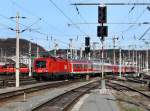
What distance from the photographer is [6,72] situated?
295 ft

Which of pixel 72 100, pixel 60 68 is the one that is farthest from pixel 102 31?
pixel 60 68

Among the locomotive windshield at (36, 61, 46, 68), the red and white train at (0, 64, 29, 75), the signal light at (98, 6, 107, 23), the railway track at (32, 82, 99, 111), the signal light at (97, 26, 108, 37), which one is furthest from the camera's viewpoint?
the red and white train at (0, 64, 29, 75)

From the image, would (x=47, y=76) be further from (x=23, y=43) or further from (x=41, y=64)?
(x=23, y=43)

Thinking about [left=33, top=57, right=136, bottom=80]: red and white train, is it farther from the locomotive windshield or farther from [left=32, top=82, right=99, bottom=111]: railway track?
[left=32, top=82, right=99, bottom=111]: railway track

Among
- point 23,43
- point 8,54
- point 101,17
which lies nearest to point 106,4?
point 101,17

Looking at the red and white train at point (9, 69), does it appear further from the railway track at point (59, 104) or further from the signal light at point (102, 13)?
the signal light at point (102, 13)

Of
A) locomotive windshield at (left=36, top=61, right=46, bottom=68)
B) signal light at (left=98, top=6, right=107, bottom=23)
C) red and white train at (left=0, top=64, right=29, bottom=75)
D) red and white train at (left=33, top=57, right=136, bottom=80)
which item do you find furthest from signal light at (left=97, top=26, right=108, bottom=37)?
red and white train at (left=0, top=64, right=29, bottom=75)

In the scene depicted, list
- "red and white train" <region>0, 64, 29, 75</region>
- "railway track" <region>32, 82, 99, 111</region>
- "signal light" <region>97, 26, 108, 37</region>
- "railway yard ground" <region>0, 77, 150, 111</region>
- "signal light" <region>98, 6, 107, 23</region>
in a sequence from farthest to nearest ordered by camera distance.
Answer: "red and white train" <region>0, 64, 29, 75</region>
"signal light" <region>97, 26, 108, 37</region>
"signal light" <region>98, 6, 107, 23</region>
"railway yard ground" <region>0, 77, 150, 111</region>
"railway track" <region>32, 82, 99, 111</region>

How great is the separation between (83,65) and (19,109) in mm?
60990

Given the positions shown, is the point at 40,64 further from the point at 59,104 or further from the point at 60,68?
the point at 59,104

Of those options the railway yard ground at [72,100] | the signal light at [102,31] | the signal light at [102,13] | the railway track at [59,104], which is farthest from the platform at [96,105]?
the signal light at [102,13]

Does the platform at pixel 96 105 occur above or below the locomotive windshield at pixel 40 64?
below

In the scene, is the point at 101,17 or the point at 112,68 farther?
the point at 112,68

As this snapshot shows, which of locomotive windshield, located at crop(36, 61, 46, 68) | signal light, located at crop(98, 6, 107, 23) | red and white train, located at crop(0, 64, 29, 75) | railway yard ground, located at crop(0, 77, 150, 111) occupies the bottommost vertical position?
railway yard ground, located at crop(0, 77, 150, 111)
